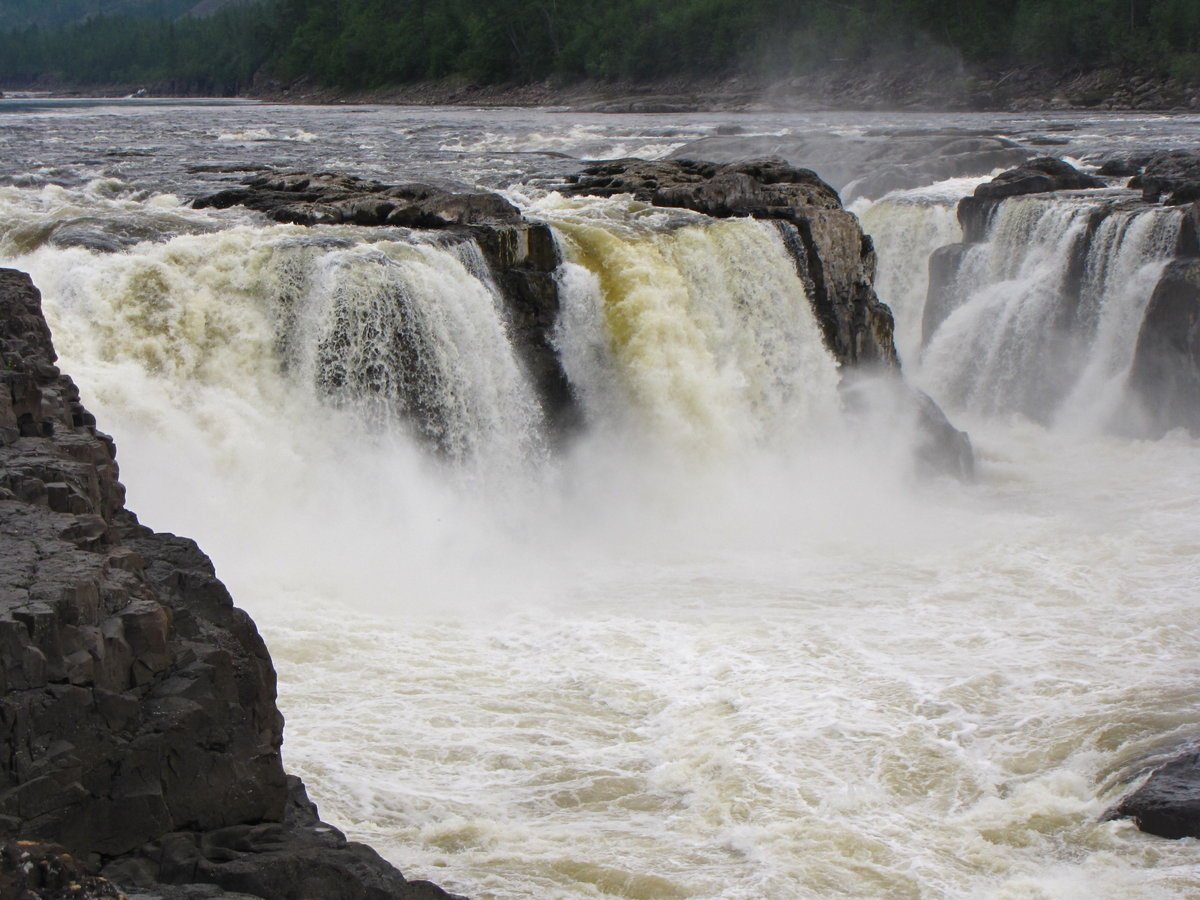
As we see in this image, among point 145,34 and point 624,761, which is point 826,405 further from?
point 145,34

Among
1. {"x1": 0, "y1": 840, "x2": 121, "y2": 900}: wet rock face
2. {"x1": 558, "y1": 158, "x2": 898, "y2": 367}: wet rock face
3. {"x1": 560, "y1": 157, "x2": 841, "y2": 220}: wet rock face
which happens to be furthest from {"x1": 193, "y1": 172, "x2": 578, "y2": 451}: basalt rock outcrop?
{"x1": 0, "y1": 840, "x2": 121, "y2": 900}: wet rock face

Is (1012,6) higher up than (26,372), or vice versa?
(1012,6)

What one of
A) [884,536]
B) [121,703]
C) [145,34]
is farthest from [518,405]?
[145,34]

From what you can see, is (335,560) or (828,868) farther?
(335,560)

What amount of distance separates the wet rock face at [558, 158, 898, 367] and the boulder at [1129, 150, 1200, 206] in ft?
15.5

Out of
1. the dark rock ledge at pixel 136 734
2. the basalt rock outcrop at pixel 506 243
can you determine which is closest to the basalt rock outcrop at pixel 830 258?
the basalt rock outcrop at pixel 506 243

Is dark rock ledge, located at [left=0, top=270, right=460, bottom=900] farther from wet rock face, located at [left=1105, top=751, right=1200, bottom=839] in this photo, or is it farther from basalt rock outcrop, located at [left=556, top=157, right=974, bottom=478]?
basalt rock outcrop, located at [left=556, top=157, right=974, bottom=478]

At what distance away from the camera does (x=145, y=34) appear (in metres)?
140

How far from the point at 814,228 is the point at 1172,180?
6528mm

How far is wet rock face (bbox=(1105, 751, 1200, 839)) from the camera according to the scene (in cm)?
941

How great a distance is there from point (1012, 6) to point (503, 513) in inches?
2069

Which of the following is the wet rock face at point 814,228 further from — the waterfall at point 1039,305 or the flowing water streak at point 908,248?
the flowing water streak at point 908,248

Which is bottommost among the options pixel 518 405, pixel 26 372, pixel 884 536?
pixel 884 536

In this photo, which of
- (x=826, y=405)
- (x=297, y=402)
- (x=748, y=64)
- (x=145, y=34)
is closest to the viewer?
(x=297, y=402)
